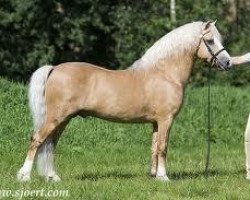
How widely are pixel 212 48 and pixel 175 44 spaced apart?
48cm

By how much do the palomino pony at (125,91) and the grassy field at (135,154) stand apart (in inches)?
19.7

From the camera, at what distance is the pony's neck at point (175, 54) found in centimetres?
821

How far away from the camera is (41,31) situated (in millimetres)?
23031

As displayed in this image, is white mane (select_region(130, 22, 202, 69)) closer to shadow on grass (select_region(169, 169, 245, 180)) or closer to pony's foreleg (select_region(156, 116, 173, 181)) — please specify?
pony's foreleg (select_region(156, 116, 173, 181))

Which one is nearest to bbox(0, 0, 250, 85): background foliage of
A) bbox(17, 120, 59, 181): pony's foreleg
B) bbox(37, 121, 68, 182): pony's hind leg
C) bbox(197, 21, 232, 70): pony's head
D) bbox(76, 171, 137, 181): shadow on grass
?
bbox(76, 171, 137, 181): shadow on grass

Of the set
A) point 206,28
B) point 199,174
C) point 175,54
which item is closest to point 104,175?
point 199,174

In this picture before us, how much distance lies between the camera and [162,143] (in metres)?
8.16

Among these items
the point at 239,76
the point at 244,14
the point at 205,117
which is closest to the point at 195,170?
the point at 205,117

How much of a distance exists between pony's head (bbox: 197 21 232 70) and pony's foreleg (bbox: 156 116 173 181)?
0.93 meters

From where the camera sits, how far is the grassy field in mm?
7430

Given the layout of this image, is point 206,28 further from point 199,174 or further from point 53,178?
point 53,178

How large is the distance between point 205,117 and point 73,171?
6.00 m

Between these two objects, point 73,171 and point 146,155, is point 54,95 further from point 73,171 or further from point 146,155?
point 146,155

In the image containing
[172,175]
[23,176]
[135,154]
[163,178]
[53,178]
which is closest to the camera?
[23,176]
